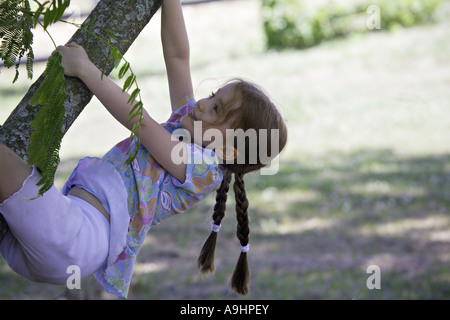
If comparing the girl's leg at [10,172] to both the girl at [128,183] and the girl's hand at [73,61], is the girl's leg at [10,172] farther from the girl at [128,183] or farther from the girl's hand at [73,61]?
the girl's hand at [73,61]

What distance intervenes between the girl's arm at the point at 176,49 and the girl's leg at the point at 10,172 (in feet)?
2.86

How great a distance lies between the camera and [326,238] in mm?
5422

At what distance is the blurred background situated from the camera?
474 centimetres

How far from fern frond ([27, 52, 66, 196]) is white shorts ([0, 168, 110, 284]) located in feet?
0.74

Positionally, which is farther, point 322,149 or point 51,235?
point 322,149

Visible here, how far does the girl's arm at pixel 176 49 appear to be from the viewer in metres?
2.52

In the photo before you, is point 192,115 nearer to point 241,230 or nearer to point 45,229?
point 241,230

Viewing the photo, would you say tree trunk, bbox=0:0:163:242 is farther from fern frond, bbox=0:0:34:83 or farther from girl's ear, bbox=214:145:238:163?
girl's ear, bbox=214:145:238:163
